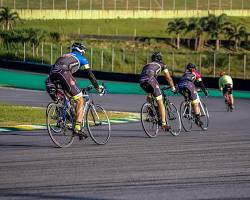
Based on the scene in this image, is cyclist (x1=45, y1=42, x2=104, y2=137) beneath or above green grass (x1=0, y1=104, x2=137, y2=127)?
above

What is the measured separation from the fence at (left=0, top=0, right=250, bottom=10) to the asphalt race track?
85.4 meters

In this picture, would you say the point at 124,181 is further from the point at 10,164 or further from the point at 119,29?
the point at 119,29

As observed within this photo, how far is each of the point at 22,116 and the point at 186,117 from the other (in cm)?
525

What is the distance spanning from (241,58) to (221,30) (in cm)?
2465

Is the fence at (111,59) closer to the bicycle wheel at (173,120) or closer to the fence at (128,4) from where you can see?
the bicycle wheel at (173,120)

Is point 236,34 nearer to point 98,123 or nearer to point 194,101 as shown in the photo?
point 194,101

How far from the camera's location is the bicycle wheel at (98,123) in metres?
14.1

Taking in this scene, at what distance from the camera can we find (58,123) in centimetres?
1370

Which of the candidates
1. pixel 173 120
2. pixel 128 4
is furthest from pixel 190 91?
pixel 128 4

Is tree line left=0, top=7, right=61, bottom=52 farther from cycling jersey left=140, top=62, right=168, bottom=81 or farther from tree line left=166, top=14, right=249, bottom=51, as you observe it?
cycling jersey left=140, top=62, right=168, bottom=81

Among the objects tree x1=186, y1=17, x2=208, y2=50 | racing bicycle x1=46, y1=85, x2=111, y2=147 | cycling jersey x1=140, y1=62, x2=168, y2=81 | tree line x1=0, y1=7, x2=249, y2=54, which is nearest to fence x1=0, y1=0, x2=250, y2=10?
tree line x1=0, y1=7, x2=249, y2=54

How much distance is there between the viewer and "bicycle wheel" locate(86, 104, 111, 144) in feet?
46.2

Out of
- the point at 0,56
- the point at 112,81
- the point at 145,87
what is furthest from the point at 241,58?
the point at 145,87

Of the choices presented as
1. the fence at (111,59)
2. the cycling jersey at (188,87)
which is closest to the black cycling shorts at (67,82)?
the cycling jersey at (188,87)
